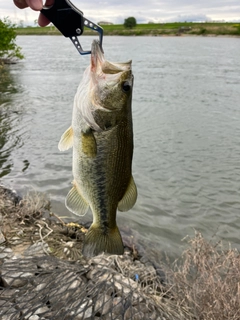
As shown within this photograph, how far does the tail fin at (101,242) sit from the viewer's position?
2758 millimetres

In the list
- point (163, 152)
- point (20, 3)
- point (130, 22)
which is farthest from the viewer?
point (130, 22)

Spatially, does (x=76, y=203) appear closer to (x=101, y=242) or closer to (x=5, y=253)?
(x=101, y=242)

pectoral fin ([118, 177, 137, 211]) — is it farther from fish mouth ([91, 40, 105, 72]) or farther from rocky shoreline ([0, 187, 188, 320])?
rocky shoreline ([0, 187, 188, 320])

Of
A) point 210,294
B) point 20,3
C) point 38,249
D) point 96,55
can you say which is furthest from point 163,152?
point 96,55

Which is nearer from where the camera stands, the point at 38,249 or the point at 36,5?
the point at 36,5

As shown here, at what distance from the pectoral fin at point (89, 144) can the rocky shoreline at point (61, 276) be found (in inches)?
58.5

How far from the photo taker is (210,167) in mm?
10766

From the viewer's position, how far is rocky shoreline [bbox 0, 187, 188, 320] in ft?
11.6

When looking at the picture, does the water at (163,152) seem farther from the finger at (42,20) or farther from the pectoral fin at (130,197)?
the finger at (42,20)

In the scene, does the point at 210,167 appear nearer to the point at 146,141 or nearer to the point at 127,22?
the point at 146,141

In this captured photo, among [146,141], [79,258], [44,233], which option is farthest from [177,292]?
[146,141]

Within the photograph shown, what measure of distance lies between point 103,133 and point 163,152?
31.0 feet

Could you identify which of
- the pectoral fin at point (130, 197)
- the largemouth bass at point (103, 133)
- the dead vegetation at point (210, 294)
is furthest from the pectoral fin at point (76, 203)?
the dead vegetation at point (210, 294)

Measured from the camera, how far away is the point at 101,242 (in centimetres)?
276
